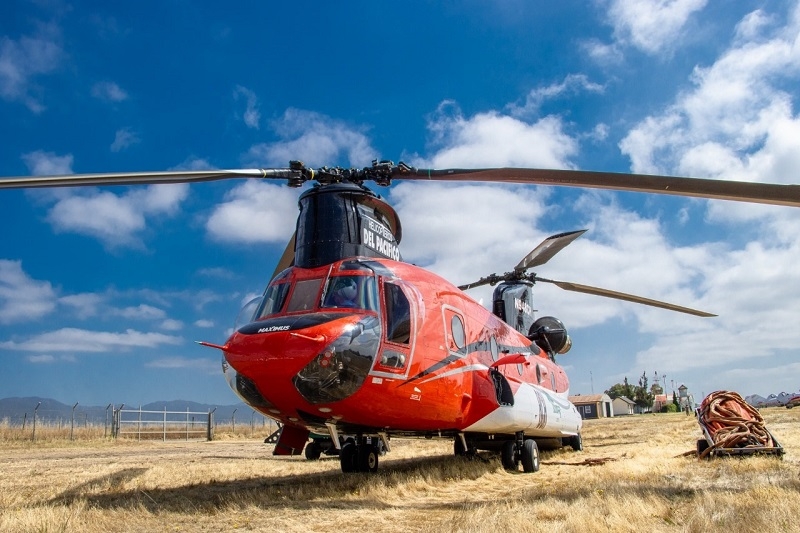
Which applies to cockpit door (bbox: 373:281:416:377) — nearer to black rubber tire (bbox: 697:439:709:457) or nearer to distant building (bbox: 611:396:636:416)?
black rubber tire (bbox: 697:439:709:457)

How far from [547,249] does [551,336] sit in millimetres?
2972

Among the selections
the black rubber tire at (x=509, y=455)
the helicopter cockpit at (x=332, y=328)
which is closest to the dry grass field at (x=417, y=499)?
the black rubber tire at (x=509, y=455)

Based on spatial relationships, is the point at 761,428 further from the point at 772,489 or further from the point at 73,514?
the point at 73,514

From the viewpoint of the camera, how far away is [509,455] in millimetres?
14055

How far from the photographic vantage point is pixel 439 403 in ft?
35.1

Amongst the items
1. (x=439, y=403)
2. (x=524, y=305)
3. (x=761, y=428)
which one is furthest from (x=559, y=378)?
(x=439, y=403)

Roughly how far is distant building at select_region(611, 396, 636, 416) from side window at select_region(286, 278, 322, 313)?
111642 mm

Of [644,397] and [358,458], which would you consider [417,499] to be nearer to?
[358,458]

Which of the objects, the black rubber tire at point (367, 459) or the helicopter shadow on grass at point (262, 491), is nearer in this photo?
the helicopter shadow on grass at point (262, 491)

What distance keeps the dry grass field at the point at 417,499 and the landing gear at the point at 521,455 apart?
1.34 feet

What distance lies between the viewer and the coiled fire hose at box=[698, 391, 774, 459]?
39.7ft

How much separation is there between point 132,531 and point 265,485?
15.0ft

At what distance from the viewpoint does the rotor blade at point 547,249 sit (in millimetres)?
19250

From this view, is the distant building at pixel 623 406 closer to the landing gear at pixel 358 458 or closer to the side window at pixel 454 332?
the landing gear at pixel 358 458
